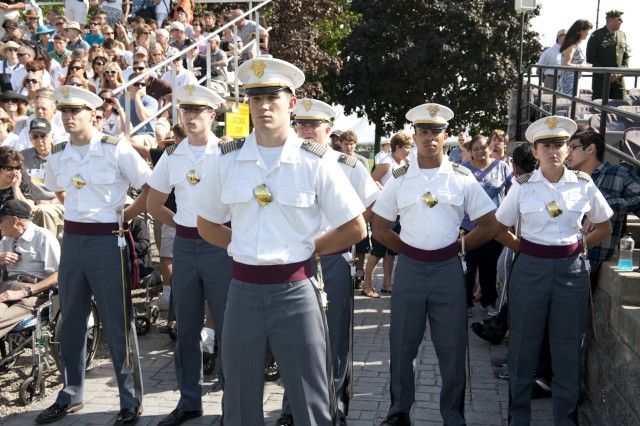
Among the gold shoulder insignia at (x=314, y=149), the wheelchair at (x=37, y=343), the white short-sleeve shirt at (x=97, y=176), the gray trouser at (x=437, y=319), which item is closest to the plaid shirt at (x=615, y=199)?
the gray trouser at (x=437, y=319)

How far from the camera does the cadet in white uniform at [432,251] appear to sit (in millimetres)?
4984

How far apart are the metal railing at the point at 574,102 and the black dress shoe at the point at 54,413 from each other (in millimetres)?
4452

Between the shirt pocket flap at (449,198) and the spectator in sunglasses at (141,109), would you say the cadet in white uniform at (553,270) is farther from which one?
the spectator in sunglasses at (141,109)

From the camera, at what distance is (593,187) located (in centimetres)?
505

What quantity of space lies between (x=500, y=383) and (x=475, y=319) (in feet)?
6.99

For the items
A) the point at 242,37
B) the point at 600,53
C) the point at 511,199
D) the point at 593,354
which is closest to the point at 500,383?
the point at 593,354

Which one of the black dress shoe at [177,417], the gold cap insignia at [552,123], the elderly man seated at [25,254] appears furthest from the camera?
the elderly man seated at [25,254]

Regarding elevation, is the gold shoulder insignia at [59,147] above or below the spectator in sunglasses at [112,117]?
below

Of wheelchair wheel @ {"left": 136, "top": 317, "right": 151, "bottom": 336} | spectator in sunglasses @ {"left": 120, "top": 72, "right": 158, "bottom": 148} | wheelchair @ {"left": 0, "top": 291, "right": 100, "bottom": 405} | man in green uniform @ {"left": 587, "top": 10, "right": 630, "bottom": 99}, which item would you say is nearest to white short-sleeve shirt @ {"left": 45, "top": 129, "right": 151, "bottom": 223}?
wheelchair @ {"left": 0, "top": 291, "right": 100, "bottom": 405}

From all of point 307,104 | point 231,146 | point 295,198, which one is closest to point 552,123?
point 307,104

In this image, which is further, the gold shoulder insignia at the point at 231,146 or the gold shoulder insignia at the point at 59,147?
the gold shoulder insignia at the point at 59,147

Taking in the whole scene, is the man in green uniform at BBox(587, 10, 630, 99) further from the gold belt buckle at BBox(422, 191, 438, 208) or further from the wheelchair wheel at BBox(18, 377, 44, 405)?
the wheelchair wheel at BBox(18, 377, 44, 405)

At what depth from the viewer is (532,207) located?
5.02 m

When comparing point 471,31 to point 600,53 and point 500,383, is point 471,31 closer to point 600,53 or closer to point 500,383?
point 600,53
